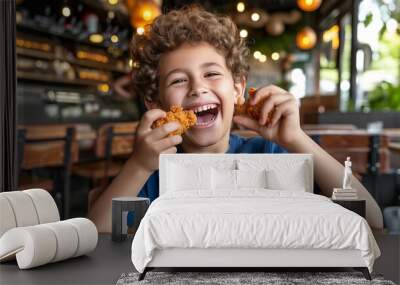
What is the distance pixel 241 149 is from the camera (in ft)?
13.7

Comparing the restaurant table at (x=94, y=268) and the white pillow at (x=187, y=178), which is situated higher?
the white pillow at (x=187, y=178)

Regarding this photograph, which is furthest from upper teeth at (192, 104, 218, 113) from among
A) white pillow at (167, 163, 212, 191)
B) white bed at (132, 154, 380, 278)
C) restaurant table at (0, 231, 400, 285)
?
white bed at (132, 154, 380, 278)

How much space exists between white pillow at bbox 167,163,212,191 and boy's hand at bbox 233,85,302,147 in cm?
57

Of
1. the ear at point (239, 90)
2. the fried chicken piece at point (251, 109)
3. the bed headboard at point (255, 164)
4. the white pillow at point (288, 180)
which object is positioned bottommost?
the white pillow at point (288, 180)

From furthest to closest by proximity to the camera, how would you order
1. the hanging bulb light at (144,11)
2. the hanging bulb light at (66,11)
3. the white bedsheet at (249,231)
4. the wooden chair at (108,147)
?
Result: 1. the hanging bulb light at (66,11)
2. the hanging bulb light at (144,11)
3. the wooden chair at (108,147)
4. the white bedsheet at (249,231)

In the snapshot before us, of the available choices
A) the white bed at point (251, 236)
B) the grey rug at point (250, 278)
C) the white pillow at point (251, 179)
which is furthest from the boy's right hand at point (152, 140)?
the grey rug at point (250, 278)

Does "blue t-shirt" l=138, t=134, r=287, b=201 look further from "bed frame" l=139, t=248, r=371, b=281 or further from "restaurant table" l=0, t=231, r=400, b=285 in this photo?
"bed frame" l=139, t=248, r=371, b=281

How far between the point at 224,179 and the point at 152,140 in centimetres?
55

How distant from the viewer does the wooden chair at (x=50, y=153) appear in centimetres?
511

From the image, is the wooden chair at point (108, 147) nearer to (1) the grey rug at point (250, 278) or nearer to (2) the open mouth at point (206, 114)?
→ (2) the open mouth at point (206, 114)

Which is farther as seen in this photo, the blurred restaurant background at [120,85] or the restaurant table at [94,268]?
the blurred restaurant background at [120,85]

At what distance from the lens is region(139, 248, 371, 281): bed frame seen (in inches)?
117

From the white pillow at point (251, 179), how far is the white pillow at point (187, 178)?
0.18 metres

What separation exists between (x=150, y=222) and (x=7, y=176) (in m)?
1.67
